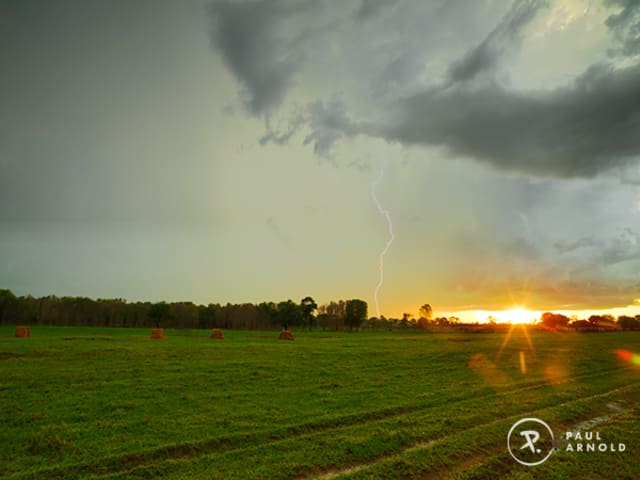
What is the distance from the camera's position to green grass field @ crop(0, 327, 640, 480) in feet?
36.6

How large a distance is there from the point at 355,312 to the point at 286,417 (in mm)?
147450

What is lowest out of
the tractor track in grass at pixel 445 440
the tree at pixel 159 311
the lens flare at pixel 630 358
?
the lens flare at pixel 630 358

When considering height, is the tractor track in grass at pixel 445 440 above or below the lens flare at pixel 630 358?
above

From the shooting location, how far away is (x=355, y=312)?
16000cm

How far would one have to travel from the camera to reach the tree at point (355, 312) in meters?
160

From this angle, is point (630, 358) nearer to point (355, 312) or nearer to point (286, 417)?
point (286, 417)

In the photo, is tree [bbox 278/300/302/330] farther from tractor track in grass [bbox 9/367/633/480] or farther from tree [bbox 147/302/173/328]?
tractor track in grass [bbox 9/367/633/480]

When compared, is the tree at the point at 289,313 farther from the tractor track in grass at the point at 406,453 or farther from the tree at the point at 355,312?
the tractor track in grass at the point at 406,453

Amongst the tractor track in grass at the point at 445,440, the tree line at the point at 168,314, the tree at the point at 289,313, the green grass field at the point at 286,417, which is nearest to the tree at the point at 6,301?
the tree line at the point at 168,314

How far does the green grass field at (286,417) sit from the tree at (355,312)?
130618 millimetres

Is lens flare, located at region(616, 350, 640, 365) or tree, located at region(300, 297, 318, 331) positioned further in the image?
tree, located at region(300, 297, 318, 331)

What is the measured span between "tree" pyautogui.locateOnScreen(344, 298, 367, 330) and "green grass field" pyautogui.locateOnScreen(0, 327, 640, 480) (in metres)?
131

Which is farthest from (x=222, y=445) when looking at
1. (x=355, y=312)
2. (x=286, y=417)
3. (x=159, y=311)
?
(x=355, y=312)

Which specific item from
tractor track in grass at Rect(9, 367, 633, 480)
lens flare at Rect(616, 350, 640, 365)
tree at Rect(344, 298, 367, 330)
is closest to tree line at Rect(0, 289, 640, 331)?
tree at Rect(344, 298, 367, 330)
